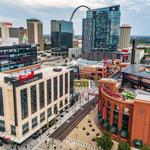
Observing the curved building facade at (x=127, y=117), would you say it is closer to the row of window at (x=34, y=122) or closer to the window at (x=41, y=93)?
the row of window at (x=34, y=122)

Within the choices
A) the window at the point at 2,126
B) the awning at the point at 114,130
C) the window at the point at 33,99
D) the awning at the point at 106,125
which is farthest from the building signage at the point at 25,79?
the awning at the point at 114,130

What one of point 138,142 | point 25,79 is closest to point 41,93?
point 25,79

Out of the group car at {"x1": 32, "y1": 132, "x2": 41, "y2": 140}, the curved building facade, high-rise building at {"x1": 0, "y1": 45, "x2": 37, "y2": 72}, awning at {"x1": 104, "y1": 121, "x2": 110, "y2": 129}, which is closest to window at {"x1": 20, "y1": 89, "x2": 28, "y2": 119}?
car at {"x1": 32, "y1": 132, "x2": 41, "y2": 140}

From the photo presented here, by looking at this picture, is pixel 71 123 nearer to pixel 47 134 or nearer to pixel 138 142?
pixel 47 134

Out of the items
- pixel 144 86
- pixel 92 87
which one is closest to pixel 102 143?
pixel 144 86

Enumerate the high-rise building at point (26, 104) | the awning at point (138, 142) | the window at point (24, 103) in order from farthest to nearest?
the window at point (24, 103)
the awning at point (138, 142)
the high-rise building at point (26, 104)

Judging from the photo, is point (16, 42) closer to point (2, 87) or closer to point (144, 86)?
point (2, 87)

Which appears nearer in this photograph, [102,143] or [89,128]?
[102,143]

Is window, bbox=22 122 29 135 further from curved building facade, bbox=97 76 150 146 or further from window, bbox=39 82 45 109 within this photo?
curved building facade, bbox=97 76 150 146
